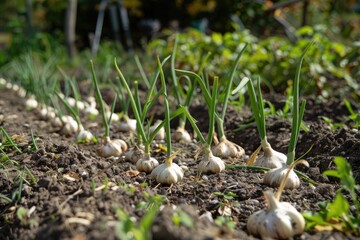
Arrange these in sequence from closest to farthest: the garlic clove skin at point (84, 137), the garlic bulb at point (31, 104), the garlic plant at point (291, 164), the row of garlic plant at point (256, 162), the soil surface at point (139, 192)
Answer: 1. the soil surface at point (139, 192)
2. the row of garlic plant at point (256, 162)
3. the garlic plant at point (291, 164)
4. the garlic clove skin at point (84, 137)
5. the garlic bulb at point (31, 104)

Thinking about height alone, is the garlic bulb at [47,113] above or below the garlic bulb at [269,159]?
below

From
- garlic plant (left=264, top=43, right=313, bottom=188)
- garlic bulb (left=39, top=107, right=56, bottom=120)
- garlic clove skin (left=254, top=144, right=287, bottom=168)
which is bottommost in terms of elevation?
garlic bulb (left=39, top=107, right=56, bottom=120)

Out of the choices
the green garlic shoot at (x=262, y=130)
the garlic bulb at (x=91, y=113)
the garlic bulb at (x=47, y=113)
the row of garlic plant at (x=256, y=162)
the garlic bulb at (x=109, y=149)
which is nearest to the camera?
the row of garlic plant at (x=256, y=162)

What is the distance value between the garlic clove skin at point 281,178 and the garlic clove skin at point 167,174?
32 centimetres

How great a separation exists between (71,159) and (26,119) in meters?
1.42

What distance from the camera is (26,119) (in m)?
3.28

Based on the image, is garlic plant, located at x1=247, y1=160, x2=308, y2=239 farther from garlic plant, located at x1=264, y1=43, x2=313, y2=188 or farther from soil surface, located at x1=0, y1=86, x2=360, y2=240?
garlic plant, located at x1=264, y1=43, x2=313, y2=188

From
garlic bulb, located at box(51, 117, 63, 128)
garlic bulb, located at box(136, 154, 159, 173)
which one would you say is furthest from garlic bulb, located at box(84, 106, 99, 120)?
garlic bulb, located at box(136, 154, 159, 173)

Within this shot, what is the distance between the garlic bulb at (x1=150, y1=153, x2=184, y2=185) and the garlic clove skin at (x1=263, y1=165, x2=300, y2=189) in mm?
318

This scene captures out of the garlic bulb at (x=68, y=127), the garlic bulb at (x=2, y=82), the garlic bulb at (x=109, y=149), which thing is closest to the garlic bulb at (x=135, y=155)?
the garlic bulb at (x=109, y=149)

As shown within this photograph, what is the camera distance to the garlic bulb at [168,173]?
181 cm

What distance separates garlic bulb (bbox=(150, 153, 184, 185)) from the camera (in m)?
1.81

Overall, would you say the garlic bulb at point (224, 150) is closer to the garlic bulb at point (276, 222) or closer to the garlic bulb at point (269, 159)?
the garlic bulb at point (269, 159)

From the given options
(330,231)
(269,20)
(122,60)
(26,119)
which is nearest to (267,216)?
(330,231)
